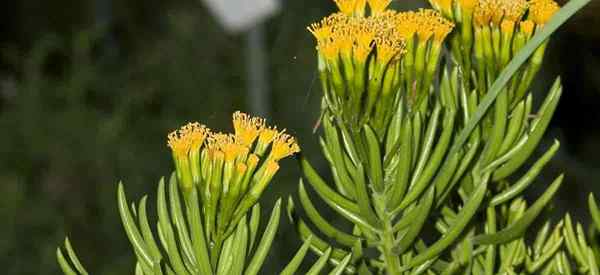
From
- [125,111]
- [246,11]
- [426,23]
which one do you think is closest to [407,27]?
[426,23]

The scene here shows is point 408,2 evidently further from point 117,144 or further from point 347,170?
point 117,144

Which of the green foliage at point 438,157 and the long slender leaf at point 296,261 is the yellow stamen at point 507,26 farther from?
the long slender leaf at point 296,261

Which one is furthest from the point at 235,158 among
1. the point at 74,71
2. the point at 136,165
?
the point at 74,71

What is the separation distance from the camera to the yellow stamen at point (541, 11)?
1.14 feet

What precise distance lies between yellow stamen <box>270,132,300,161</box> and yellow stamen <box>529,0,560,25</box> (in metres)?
0.09

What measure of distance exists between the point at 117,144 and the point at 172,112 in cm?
38

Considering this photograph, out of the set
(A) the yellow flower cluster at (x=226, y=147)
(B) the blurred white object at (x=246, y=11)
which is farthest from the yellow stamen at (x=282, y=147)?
(B) the blurred white object at (x=246, y=11)

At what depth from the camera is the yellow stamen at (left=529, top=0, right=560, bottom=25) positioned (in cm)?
35

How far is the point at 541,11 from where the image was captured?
1.14ft

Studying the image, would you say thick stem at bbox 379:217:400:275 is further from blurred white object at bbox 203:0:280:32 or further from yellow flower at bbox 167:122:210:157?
blurred white object at bbox 203:0:280:32

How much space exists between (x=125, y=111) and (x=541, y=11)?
246cm

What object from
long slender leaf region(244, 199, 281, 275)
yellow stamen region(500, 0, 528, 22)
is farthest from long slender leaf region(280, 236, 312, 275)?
yellow stamen region(500, 0, 528, 22)

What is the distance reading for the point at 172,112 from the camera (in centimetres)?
291

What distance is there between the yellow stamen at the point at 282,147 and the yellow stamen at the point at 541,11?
94mm
